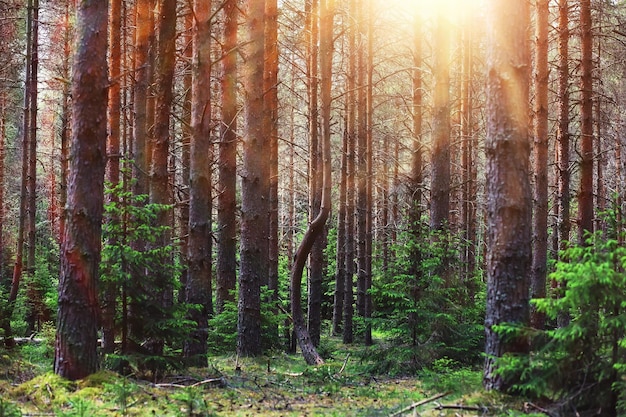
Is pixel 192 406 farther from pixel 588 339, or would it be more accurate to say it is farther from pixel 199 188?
pixel 199 188

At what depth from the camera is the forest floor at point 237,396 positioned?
5.68 meters

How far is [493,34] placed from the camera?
6551 millimetres

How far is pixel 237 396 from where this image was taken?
Answer: 7270mm

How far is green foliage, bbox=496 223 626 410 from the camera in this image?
5031 millimetres

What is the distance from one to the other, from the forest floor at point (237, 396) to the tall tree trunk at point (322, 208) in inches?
85.9

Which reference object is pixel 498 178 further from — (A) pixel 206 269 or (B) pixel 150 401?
(A) pixel 206 269

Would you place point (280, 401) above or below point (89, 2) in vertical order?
below

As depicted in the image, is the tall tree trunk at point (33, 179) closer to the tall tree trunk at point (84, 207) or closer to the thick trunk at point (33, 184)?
the thick trunk at point (33, 184)

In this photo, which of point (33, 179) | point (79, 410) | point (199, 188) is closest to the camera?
point (79, 410)

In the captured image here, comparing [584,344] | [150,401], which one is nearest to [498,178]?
[584,344]

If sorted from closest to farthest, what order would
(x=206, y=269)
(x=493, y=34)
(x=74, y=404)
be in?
1. (x=74, y=404)
2. (x=493, y=34)
3. (x=206, y=269)

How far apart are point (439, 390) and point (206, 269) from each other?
16.1ft

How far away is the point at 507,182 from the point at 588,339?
6.17 ft

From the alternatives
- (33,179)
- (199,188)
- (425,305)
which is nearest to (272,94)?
(199,188)
